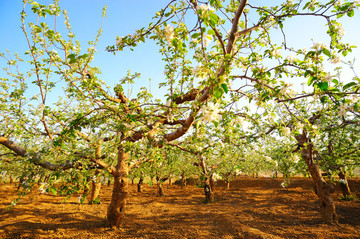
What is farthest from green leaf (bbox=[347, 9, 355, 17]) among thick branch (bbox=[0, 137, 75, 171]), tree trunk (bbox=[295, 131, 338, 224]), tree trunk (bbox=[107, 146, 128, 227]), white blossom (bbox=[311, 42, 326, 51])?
tree trunk (bbox=[107, 146, 128, 227])

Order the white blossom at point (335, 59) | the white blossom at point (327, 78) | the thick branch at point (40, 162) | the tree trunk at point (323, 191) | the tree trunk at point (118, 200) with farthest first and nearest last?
the tree trunk at point (323, 191) < the tree trunk at point (118, 200) < the thick branch at point (40, 162) < the white blossom at point (335, 59) < the white blossom at point (327, 78)

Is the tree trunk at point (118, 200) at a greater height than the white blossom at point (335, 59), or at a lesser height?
lesser

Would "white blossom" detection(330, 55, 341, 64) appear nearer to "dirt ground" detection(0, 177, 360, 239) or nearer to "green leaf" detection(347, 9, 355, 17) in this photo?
"green leaf" detection(347, 9, 355, 17)

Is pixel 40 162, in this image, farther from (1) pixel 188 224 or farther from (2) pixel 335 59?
(2) pixel 335 59

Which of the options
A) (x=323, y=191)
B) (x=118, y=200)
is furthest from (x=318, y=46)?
(x=323, y=191)

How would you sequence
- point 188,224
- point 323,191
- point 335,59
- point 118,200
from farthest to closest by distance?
point 323,191 → point 188,224 → point 118,200 → point 335,59

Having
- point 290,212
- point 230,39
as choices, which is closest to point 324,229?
point 290,212

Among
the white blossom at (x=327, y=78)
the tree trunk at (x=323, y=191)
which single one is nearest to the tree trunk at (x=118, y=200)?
the white blossom at (x=327, y=78)

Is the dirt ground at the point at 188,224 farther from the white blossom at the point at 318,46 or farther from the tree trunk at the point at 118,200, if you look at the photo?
the white blossom at the point at 318,46

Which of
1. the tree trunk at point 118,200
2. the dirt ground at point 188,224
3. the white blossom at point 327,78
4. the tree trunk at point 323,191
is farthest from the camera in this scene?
the tree trunk at point 323,191

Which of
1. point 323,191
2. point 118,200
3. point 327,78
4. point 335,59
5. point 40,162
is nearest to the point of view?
point 327,78

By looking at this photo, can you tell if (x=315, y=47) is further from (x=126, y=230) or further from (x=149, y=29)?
(x=126, y=230)

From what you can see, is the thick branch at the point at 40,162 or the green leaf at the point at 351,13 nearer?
the green leaf at the point at 351,13

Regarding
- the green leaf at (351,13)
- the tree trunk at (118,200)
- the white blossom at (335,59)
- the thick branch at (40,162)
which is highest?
the green leaf at (351,13)
